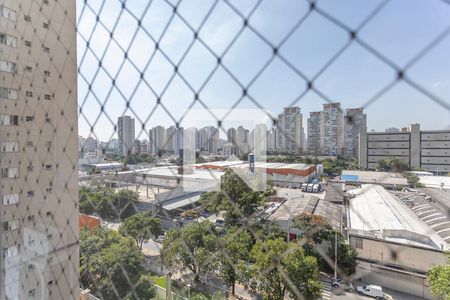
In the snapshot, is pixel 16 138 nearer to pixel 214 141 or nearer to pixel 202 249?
pixel 214 141

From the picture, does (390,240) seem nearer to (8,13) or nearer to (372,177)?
(372,177)

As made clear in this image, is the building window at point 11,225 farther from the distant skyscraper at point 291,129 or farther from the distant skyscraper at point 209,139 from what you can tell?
the distant skyscraper at point 291,129

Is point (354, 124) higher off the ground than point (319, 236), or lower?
higher

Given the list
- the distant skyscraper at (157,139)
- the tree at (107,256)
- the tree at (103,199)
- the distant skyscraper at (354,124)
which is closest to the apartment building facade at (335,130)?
the distant skyscraper at (354,124)

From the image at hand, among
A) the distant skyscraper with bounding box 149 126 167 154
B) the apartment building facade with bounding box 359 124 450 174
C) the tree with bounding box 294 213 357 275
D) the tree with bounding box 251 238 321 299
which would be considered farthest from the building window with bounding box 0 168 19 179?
the tree with bounding box 251 238 321 299

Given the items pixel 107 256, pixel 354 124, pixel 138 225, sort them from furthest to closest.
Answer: pixel 138 225 → pixel 107 256 → pixel 354 124

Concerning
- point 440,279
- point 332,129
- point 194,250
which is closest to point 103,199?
point 332,129

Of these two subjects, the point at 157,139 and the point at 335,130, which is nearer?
the point at 335,130

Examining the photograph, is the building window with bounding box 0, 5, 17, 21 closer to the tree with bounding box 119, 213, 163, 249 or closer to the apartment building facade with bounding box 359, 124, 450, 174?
the tree with bounding box 119, 213, 163, 249
